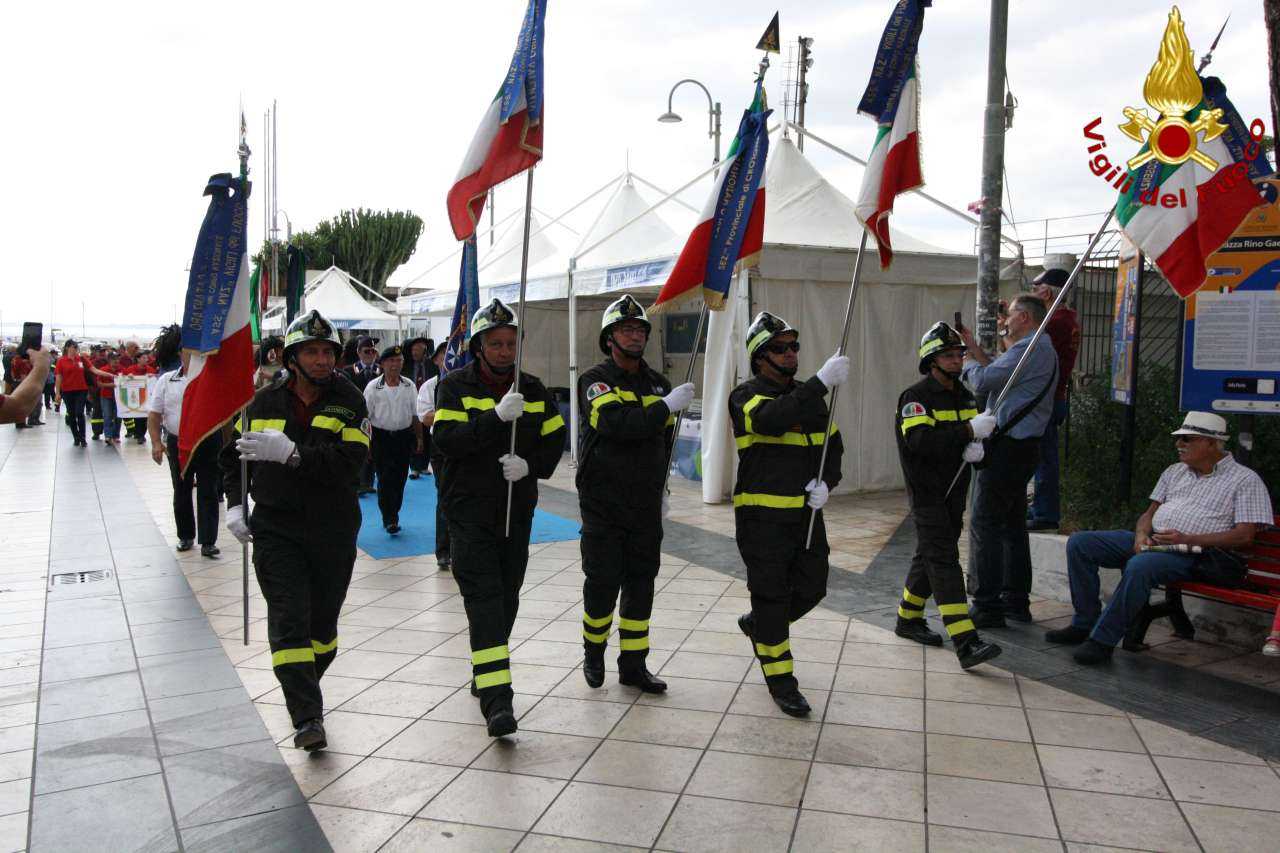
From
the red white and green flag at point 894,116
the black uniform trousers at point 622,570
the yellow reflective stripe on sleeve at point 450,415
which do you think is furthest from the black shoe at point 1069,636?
the yellow reflective stripe on sleeve at point 450,415

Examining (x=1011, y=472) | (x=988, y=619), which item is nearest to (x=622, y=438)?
(x=1011, y=472)

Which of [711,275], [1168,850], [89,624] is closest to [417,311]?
[89,624]

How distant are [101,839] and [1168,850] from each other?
3882 millimetres

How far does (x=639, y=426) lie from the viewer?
4.63 m

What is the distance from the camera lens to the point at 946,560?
211 inches

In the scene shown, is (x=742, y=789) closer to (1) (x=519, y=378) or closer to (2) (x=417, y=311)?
(1) (x=519, y=378)

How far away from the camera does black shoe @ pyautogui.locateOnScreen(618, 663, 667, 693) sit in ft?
16.5

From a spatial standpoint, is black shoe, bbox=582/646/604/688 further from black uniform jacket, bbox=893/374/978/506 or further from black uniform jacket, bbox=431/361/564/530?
black uniform jacket, bbox=893/374/978/506

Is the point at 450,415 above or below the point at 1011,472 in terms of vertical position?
above

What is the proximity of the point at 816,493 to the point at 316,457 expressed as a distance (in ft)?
7.74

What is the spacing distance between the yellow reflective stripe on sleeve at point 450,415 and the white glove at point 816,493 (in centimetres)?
170

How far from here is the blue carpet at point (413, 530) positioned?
357 inches

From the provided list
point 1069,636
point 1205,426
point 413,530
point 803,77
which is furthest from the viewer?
point 803,77

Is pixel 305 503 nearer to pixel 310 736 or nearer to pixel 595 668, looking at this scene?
pixel 310 736
